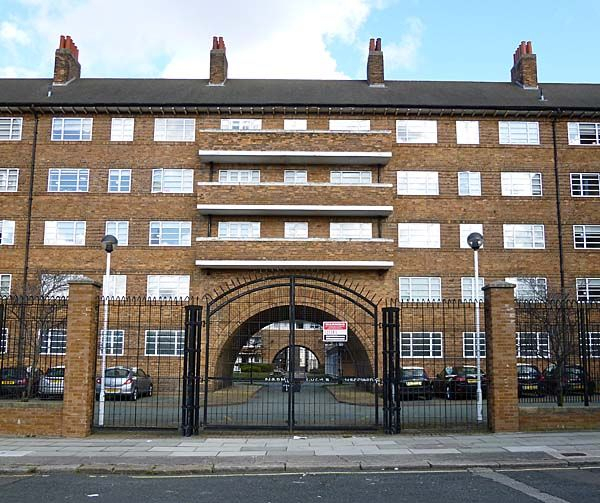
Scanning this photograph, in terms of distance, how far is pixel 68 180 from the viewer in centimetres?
3162

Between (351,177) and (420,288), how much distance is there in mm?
6551

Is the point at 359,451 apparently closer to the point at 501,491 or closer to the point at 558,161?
the point at 501,491

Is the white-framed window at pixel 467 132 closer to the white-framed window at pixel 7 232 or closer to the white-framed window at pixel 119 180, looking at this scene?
the white-framed window at pixel 119 180

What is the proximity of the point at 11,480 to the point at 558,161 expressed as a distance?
97.5ft

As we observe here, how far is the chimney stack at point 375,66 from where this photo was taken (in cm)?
3581

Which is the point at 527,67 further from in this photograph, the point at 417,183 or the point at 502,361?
the point at 502,361

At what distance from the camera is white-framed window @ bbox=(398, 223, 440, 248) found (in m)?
31.3

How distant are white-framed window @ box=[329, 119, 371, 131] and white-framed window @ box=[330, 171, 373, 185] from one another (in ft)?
7.68

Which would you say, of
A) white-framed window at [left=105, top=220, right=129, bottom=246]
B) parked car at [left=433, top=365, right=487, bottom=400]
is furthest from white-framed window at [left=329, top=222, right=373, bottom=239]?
parked car at [left=433, top=365, right=487, bottom=400]

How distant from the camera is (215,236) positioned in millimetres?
30969

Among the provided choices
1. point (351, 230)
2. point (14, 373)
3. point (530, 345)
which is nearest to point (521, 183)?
point (351, 230)

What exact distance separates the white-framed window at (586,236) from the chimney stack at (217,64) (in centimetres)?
2084

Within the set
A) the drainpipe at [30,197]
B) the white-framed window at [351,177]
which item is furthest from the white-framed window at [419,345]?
the drainpipe at [30,197]

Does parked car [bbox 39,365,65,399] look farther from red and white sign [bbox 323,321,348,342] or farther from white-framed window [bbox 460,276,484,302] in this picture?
white-framed window [bbox 460,276,484,302]
